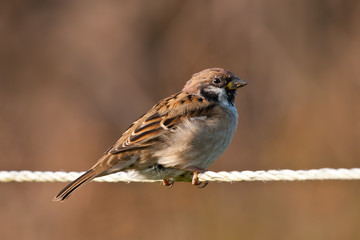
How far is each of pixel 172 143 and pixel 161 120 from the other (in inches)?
8.1

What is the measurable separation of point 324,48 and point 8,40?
184 inches

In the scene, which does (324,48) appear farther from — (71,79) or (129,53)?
(71,79)

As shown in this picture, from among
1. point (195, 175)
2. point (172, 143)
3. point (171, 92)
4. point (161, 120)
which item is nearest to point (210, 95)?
point (161, 120)

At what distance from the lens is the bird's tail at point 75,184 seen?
12.1ft

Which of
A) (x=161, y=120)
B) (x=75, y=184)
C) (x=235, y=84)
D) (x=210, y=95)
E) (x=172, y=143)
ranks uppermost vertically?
(x=235, y=84)

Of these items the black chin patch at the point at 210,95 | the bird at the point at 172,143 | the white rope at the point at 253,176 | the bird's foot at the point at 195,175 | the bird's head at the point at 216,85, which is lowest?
the white rope at the point at 253,176

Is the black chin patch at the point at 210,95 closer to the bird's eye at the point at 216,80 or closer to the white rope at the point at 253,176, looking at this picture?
the bird's eye at the point at 216,80

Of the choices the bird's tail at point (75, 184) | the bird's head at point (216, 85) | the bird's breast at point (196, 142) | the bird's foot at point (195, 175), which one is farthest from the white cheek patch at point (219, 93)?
the bird's tail at point (75, 184)

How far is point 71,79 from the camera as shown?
917 cm

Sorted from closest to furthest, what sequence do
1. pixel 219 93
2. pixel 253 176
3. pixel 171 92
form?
1. pixel 253 176
2. pixel 219 93
3. pixel 171 92

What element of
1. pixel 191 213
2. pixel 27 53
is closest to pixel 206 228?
pixel 191 213

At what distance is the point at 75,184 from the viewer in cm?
372

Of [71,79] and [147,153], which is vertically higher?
[71,79]

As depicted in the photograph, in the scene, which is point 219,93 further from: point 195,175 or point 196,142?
point 195,175
